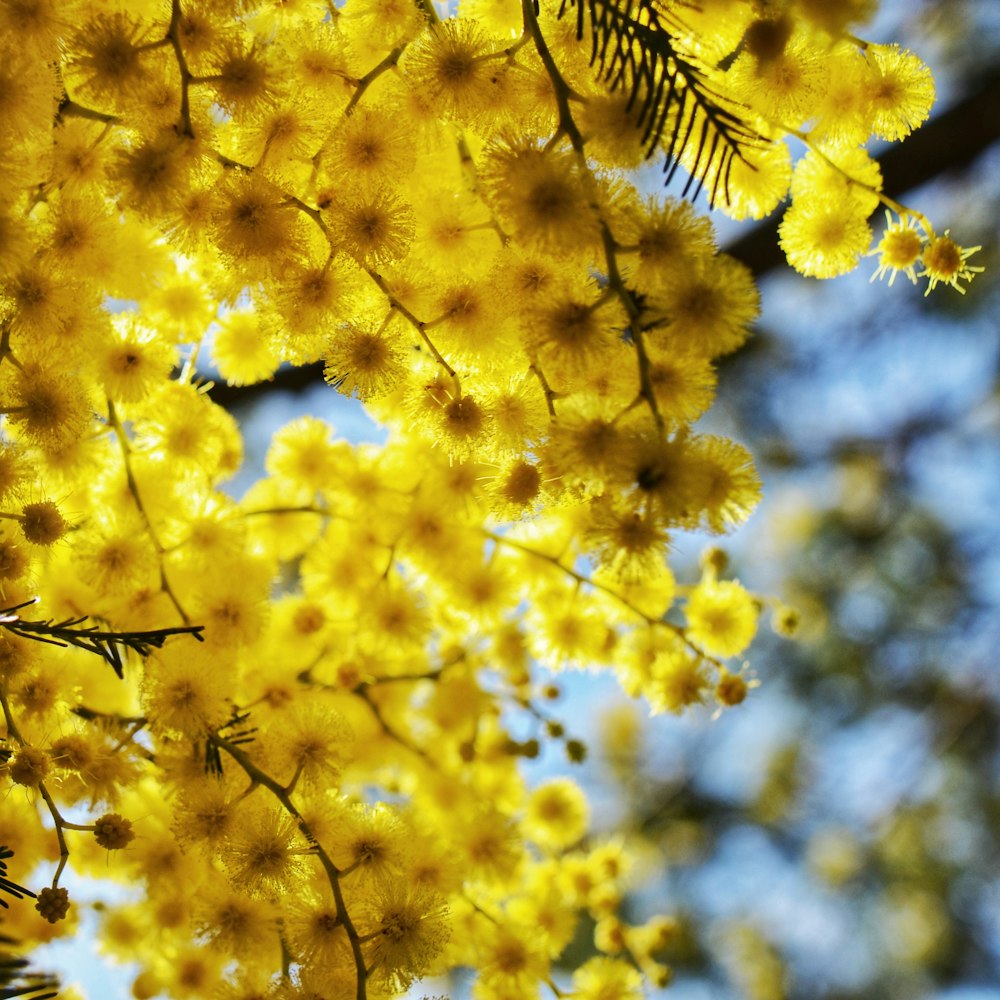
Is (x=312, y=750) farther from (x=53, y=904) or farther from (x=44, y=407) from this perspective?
(x=44, y=407)

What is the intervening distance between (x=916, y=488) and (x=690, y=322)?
227 centimetres

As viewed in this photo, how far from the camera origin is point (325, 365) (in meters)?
1.01

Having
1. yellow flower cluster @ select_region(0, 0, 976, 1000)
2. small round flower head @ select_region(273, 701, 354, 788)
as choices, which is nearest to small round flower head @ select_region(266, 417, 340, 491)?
yellow flower cluster @ select_region(0, 0, 976, 1000)

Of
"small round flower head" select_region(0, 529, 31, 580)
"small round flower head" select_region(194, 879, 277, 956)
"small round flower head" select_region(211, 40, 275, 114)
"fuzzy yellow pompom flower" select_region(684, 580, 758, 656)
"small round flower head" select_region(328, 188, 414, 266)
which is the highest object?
"small round flower head" select_region(211, 40, 275, 114)

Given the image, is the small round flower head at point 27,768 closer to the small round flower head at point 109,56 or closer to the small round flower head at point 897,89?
the small round flower head at point 109,56

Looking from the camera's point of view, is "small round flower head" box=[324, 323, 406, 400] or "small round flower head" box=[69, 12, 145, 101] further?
"small round flower head" box=[324, 323, 406, 400]

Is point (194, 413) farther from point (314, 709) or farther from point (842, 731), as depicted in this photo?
point (842, 731)

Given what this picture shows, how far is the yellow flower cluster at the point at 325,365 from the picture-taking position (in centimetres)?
76

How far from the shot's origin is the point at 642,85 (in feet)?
2.68

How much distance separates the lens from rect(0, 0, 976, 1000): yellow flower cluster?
765 mm

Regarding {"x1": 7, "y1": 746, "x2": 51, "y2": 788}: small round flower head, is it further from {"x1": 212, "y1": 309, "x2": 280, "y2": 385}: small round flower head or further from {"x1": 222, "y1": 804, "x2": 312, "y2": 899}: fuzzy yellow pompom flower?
{"x1": 212, "y1": 309, "x2": 280, "y2": 385}: small round flower head

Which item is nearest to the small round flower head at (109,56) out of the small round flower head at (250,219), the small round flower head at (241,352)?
the small round flower head at (250,219)

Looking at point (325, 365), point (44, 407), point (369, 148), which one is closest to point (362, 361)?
point (325, 365)

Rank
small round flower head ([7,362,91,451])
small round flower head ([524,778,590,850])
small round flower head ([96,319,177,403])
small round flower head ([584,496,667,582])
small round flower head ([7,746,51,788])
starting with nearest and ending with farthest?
small round flower head ([584,496,667,582])
small round flower head ([7,746,51,788])
small round flower head ([7,362,91,451])
small round flower head ([96,319,177,403])
small round flower head ([524,778,590,850])
